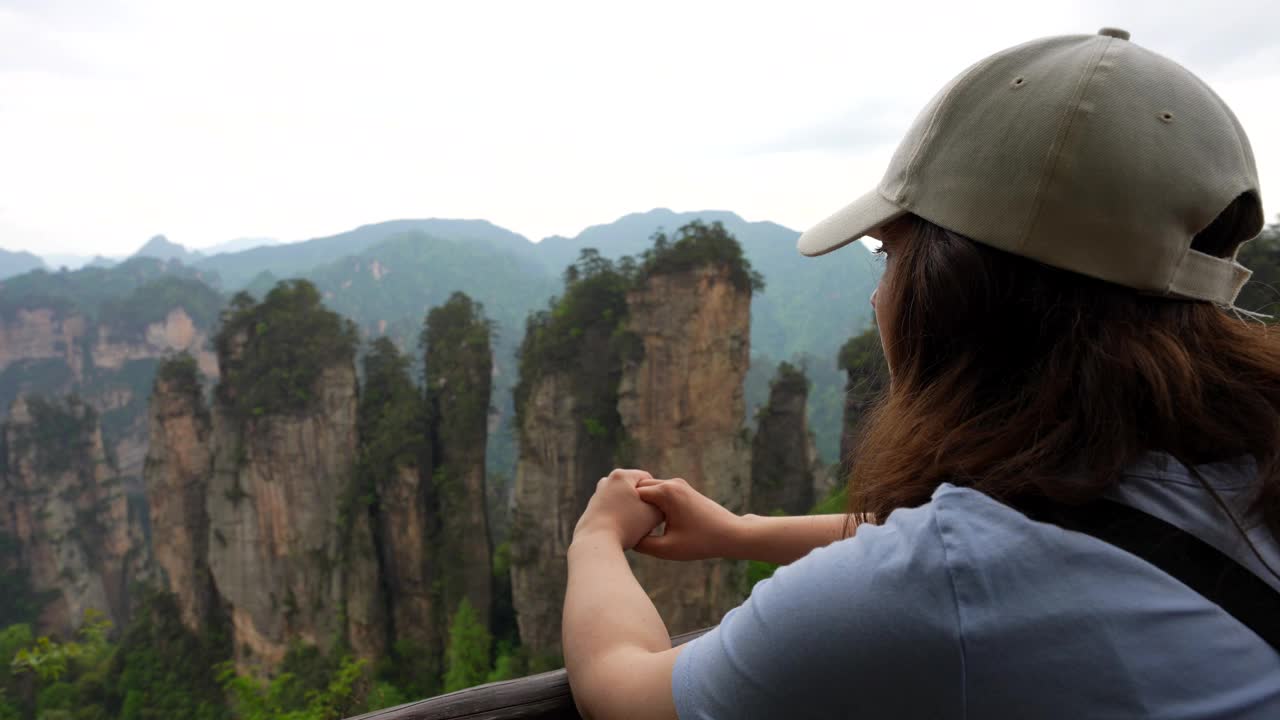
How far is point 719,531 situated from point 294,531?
18102 mm

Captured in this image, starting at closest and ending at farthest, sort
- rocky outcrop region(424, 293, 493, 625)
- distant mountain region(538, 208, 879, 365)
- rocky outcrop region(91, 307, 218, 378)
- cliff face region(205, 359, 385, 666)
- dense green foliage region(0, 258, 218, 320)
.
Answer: rocky outcrop region(424, 293, 493, 625), cliff face region(205, 359, 385, 666), rocky outcrop region(91, 307, 218, 378), dense green foliage region(0, 258, 218, 320), distant mountain region(538, 208, 879, 365)

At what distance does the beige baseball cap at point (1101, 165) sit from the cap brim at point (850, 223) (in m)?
0.09

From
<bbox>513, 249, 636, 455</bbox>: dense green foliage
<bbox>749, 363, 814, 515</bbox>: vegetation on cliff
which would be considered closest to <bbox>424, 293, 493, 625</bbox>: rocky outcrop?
<bbox>513, 249, 636, 455</bbox>: dense green foliage

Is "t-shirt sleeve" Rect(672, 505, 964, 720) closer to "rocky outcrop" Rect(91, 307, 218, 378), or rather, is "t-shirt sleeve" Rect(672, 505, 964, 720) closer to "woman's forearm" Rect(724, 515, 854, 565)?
"woman's forearm" Rect(724, 515, 854, 565)

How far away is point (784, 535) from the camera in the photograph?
132 cm

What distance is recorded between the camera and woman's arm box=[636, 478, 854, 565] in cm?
132

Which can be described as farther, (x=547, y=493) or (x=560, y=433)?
(x=547, y=493)

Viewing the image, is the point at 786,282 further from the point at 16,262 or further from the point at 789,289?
the point at 16,262

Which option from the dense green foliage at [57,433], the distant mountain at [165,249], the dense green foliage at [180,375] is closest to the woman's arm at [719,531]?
the dense green foliage at [180,375]

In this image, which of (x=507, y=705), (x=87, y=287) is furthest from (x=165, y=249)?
(x=507, y=705)

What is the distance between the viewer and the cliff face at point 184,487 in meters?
18.6

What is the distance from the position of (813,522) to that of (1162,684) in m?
0.72

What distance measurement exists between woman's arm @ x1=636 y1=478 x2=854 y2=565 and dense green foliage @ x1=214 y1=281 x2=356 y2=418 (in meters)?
17.1

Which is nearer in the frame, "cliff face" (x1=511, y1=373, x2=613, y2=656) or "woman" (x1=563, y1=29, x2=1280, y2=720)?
"woman" (x1=563, y1=29, x2=1280, y2=720)
